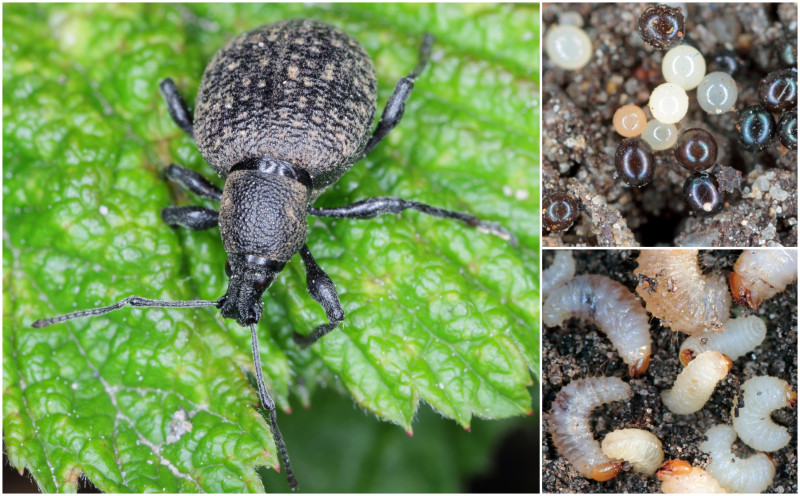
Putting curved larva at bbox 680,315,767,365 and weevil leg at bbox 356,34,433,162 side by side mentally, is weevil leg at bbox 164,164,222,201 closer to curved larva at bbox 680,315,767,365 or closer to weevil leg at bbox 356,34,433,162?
weevil leg at bbox 356,34,433,162

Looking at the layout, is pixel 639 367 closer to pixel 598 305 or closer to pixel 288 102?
pixel 598 305

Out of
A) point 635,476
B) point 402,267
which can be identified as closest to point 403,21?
point 402,267

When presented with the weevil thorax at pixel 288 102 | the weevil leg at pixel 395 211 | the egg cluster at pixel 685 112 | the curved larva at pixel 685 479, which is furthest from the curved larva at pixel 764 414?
the weevil thorax at pixel 288 102

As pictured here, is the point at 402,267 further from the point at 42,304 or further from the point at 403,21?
the point at 42,304

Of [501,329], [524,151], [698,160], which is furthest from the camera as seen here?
[524,151]

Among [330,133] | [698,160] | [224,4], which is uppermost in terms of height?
[224,4]
